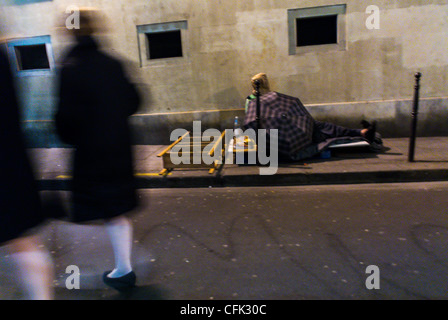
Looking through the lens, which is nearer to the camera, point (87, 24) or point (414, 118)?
point (87, 24)

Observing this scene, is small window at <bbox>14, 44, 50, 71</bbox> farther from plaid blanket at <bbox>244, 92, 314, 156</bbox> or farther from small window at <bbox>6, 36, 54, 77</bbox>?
plaid blanket at <bbox>244, 92, 314, 156</bbox>

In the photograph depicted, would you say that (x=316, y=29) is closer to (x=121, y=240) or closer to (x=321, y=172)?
(x=321, y=172)

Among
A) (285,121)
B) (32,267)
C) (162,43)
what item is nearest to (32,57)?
(162,43)

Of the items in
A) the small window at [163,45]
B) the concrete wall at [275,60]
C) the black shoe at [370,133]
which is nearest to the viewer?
the black shoe at [370,133]

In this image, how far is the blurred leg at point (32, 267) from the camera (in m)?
2.35

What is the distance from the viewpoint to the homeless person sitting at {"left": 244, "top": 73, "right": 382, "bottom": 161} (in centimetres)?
588

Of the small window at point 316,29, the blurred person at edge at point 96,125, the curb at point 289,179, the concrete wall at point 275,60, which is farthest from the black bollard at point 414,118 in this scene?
the blurred person at edge at point 96,125

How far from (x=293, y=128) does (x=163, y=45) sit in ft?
12.7

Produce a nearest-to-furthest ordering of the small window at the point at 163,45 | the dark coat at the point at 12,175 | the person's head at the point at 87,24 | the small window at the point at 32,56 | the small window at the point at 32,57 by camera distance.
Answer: the dark coat at the point at 12,175
the person's head at the point at 87,24
the small window at the point at 163,45
the small window at the point at 32,56
the small window at the point at 32,57

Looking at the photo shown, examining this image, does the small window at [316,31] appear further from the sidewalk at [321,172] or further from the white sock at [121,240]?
the white sock at [121,240]

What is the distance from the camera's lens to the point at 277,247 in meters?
3.50

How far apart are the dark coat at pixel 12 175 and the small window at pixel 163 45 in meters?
6.06

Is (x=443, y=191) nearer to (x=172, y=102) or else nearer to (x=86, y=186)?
(x=86, y=186)
